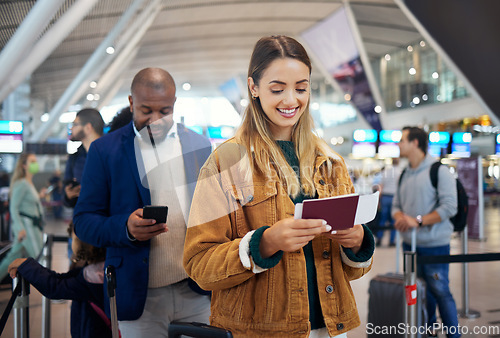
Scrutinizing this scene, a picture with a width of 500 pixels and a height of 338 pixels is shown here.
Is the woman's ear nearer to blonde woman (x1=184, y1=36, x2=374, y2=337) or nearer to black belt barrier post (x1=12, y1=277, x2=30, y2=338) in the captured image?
blonde woman (x1=184, y1=36, x2=374, y2=337)

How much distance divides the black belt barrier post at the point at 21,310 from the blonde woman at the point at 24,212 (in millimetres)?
2067

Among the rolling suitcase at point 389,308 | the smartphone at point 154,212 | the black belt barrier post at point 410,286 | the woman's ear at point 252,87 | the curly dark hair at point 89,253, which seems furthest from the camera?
the rolling suitcase at point 389,308

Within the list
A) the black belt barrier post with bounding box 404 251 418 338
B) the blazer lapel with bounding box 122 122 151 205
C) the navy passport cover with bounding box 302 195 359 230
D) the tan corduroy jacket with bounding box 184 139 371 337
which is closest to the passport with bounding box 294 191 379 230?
the navy passport cover with bounding box 302 195 359 230

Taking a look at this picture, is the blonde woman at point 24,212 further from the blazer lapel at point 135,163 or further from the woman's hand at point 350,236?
the woman's hand at point 350,236

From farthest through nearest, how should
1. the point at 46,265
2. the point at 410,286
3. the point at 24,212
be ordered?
the point at 24,212, the point at 46,265, the point at 410,286

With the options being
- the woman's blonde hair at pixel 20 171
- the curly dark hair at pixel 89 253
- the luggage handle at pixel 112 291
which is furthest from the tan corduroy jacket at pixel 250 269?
the woman's blonde hair at pixel 20 171

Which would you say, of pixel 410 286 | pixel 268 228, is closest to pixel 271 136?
pixel 268 228

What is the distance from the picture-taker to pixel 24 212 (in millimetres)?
4887

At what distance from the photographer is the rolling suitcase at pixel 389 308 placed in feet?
11.6

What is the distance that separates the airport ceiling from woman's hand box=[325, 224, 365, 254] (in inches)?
39.6

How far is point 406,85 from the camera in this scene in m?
21.8

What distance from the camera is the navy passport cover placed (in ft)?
3.82

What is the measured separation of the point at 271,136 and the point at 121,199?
76 centimetres

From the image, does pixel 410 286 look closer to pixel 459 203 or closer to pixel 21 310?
pixel 459 203
